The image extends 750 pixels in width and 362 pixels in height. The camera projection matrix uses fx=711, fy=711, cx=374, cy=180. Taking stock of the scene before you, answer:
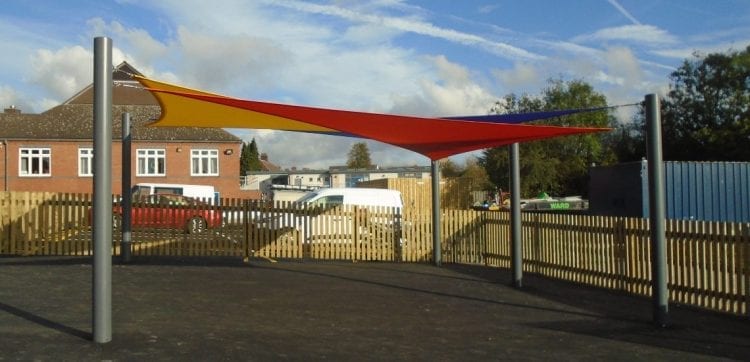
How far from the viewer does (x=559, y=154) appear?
6266cm

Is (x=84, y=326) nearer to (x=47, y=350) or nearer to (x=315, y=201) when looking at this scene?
(x=47, y=350)

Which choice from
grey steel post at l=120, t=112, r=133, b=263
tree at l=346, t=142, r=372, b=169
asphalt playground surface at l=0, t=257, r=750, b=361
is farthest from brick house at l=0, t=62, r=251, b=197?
tree at l=346, t=142, r=372, b=169

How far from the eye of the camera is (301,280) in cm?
1163

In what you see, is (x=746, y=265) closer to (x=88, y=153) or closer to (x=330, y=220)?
(x=330, y=220)

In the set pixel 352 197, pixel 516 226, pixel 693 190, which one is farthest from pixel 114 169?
pixel 516 226

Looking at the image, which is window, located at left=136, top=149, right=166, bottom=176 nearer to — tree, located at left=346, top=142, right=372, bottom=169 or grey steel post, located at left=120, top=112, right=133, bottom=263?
grey steel post, located at left=120, top=112, right=133, bottom=263

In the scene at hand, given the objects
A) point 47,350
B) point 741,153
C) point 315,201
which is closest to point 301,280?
point 47,350

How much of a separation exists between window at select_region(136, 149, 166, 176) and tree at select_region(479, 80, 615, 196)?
25.8 m

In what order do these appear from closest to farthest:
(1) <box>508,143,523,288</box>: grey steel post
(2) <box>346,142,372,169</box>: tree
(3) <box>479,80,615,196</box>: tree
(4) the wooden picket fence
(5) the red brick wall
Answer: (1) <box>508,143,523,288</box>: grey steel post < (4) the wooden picket fence < (5) the red brick wall < (3) <box>479,80,615,196</box>: tree < (2) <box>346,142,372,169</box>: tree

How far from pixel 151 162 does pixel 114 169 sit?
2993mm

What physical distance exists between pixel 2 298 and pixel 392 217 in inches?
327

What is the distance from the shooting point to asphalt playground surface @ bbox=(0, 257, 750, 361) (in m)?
6.57

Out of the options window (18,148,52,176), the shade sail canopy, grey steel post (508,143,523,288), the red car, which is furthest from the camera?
window (18,148,52,176)

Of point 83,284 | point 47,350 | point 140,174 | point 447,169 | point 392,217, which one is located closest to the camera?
point 47,350
